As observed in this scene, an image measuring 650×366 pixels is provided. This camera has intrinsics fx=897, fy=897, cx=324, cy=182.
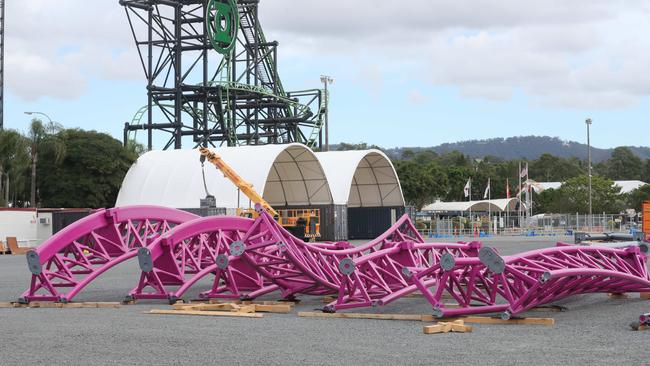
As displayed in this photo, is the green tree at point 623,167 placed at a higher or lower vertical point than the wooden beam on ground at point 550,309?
higher

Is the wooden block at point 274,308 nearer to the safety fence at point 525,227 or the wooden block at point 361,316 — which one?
the wooden block at point 361,316

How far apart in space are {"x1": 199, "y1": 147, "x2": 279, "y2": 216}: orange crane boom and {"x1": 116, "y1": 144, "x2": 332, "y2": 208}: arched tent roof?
38.7 inches

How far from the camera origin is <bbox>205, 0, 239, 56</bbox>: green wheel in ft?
241

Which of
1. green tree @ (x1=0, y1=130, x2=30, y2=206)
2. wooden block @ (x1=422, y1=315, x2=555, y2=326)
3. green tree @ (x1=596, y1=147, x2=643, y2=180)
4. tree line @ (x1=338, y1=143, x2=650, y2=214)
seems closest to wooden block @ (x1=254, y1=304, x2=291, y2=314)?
wooden block @ (x1=422, y1=315, x2=555, y2=326)

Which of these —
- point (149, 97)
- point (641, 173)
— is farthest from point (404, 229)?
point (641, 173)

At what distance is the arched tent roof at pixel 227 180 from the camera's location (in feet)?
164

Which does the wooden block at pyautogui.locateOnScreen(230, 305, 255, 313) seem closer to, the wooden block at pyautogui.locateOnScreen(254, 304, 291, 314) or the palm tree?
the wooden block at pyautogui.locateOnScreen(254, 304, 291, 314)

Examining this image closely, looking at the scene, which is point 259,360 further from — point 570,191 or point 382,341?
point 570,191

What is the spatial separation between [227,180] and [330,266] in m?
34.3

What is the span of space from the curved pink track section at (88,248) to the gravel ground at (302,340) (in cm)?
137

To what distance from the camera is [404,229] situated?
72.0 ft

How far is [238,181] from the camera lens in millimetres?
47594

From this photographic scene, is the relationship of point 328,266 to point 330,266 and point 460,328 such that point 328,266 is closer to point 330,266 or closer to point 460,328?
point 330,266

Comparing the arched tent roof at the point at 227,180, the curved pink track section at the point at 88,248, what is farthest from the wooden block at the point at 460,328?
the arched tent roof at the point at 227,180
